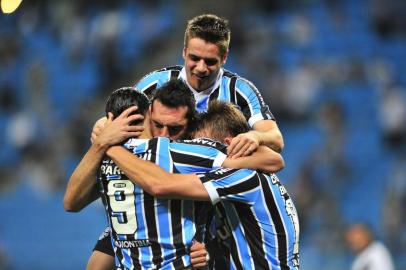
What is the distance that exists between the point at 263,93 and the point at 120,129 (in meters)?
9.01

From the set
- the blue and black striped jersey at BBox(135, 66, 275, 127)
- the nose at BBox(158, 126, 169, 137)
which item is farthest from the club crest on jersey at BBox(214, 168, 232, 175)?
the blue and black striped jersey at BBox(135, 66, 275, 127)

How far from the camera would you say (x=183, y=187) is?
3.63 metres

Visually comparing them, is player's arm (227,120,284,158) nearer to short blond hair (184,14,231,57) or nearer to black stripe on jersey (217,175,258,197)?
black stripe on jersey (217,175,258,197)

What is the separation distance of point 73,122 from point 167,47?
2106 mm

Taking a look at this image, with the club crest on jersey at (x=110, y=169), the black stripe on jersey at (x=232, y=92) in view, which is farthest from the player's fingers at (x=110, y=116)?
the black stripe on jersey at (x=232, y=92)

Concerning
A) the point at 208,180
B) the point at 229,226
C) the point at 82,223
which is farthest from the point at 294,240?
the point at 82,223

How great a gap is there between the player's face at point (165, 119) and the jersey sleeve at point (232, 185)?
0.96 ft

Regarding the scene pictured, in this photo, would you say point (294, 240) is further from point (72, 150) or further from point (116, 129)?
point (72, 150)

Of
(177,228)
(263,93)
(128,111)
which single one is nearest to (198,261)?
(177,228)

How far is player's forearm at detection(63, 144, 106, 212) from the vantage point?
3.78 m

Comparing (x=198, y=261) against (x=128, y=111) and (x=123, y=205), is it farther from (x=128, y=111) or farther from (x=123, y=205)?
(x=128, y=111)

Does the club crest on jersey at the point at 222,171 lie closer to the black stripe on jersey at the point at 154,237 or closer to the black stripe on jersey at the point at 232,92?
the black stripe on jersey at the point at 154,237

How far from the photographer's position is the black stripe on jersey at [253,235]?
388 centimetres

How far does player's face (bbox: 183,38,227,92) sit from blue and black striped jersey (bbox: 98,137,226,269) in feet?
3.33
